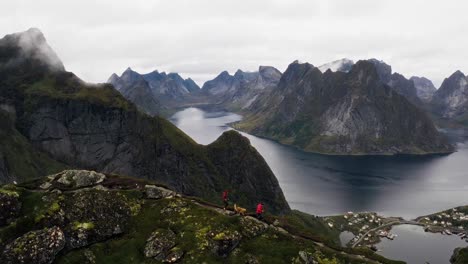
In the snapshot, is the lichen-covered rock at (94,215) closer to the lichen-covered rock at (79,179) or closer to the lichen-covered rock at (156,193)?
the lichen-covered rock at (156,193)

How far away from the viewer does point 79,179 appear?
3856 inches

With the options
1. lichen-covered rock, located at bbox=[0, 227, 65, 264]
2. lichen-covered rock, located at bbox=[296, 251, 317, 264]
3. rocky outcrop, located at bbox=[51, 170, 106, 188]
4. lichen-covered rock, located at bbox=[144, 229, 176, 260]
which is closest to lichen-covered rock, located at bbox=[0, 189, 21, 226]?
lichen-covered rock, located at bbox=[0, 227, 65, 264]

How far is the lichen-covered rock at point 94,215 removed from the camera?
79.3 m

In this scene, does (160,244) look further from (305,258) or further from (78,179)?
(78,179)

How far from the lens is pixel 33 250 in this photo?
7294 centimetres

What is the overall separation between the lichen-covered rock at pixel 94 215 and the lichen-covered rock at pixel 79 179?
757 centimetres

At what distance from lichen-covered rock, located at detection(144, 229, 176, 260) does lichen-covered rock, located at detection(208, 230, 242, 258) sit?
25.1 feet

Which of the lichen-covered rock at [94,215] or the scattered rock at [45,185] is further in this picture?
the scattered rock at [45,185]

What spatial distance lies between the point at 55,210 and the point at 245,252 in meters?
38.4

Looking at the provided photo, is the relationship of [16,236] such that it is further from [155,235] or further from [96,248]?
[155,235]

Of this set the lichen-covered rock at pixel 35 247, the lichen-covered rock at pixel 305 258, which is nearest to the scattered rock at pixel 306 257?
the lichen-covered rock at pixel 305 258

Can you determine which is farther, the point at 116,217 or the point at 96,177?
the point at 96,177

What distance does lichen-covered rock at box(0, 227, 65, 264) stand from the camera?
235 feet

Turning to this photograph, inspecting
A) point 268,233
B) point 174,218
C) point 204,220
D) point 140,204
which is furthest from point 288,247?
point 140,204
